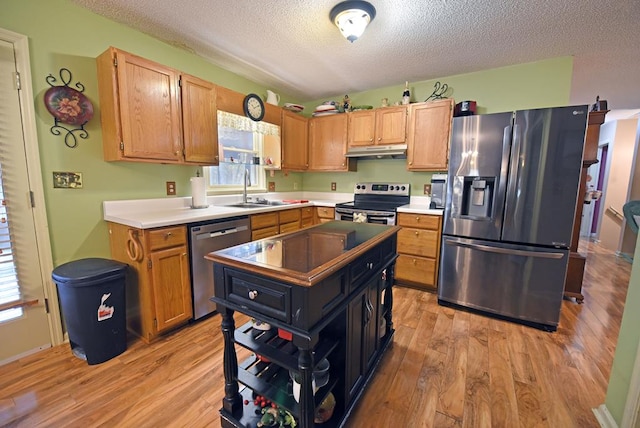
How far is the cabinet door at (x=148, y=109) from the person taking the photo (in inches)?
75.4

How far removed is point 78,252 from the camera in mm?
1987

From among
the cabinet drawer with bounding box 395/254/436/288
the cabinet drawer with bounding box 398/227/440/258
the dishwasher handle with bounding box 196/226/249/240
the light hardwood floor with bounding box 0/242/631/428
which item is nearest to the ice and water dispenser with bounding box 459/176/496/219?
the cabinet drawer with bounding box 398/227/440/258

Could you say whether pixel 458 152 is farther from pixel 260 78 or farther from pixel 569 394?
pixel 260 78

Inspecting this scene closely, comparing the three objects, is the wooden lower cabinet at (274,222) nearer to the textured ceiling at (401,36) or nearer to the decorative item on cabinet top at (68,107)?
the decorative item on cabinet top at (68,107)

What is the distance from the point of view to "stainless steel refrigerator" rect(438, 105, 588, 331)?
206cm

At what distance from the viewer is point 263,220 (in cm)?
272

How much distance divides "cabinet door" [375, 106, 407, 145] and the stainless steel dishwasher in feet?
6.73

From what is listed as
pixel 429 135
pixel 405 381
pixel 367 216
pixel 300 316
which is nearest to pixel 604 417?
pixel 405 381

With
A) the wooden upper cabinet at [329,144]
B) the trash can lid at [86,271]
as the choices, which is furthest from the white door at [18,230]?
the wooden upper cabinet at [329,144]

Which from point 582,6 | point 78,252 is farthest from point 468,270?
point 78,252

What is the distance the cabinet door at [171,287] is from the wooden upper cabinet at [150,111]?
0.80 m

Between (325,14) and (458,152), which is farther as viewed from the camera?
(458,152)

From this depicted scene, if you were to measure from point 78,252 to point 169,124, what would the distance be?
1207 millimetres

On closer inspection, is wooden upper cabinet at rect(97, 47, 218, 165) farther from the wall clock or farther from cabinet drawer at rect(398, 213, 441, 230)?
cabinet drawer at rect(398, 213, 441, 230)
